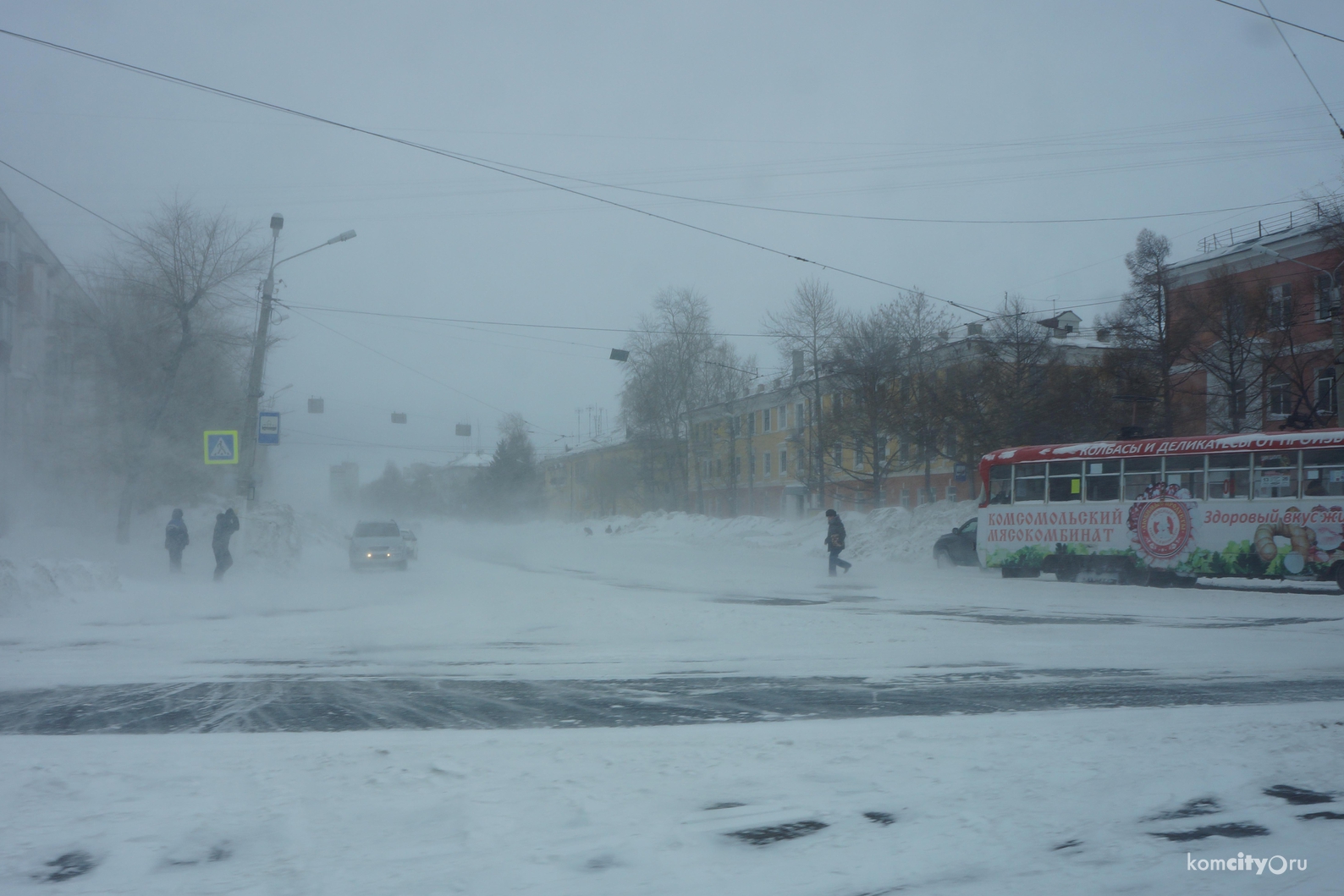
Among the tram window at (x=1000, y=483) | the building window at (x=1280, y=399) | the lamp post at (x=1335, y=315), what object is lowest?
Result: the tram window at (x=1000, y=483)

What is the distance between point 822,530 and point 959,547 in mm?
12157

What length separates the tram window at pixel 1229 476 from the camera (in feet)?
63.3

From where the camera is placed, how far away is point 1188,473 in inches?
789

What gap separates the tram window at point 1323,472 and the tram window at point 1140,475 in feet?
8.85

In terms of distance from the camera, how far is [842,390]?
41594 mm

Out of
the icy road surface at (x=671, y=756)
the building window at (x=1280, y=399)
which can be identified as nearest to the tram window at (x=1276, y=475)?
the icy road surface at (x=671, y=756)

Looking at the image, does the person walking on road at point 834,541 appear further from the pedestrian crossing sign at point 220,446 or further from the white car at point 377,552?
the pedestrian crossing sign at point 220,446

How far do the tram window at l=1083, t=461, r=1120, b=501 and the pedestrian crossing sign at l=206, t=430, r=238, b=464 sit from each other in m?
19.4

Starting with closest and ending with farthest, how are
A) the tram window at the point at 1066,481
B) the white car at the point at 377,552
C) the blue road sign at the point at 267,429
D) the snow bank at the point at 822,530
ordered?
the tram window at the point at 1066,481 → the blue road sign at the point at 267,429 → the white car at the point at 377,552 → the snow bank at the point at 822,530

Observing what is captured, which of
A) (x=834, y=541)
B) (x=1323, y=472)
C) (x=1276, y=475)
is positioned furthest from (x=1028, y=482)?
(x=1323, y=472)

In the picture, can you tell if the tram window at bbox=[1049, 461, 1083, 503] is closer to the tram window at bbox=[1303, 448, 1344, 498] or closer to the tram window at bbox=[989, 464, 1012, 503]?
the tram window at bbox=[989, 464, 1012, 503]

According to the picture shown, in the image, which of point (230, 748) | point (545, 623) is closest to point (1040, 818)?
point (230, 748)

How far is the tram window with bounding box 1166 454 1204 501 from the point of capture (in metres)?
19.9

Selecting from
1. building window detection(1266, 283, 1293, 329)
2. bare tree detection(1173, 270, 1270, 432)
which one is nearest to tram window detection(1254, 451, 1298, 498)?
bare tree detection(1173, 270, 1270, 432)
